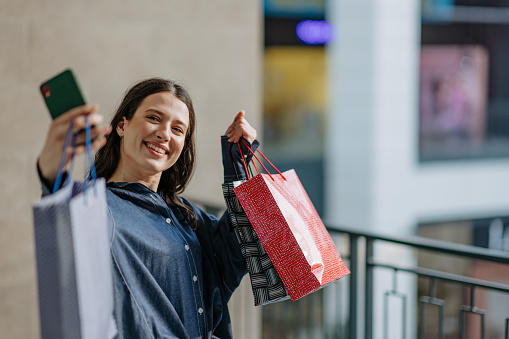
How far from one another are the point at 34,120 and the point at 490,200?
8.63 meters

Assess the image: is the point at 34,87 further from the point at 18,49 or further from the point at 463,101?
A: the point at 463,101

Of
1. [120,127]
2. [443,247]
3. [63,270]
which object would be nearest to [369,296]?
[443,247]

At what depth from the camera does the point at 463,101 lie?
33.6 feet

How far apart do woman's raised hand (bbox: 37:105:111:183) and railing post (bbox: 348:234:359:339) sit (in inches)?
63.3

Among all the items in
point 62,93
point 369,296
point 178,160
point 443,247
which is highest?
point 62,93

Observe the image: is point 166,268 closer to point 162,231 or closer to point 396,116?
point 162,231

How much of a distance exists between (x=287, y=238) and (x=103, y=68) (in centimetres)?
196

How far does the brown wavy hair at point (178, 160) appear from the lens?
1729 millimetres

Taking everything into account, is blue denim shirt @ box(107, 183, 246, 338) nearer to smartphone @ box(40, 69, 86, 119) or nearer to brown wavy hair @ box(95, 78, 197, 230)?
brown wavy hair @ box(95, 78, 197, 230)

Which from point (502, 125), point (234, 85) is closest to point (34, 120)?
point (234, 85)

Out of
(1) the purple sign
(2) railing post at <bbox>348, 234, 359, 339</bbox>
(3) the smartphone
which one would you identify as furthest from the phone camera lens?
(1) the purple sign

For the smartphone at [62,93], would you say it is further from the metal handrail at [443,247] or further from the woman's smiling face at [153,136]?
the metal handrail at [443,247]

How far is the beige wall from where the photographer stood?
3.10m

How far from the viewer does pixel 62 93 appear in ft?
4.40
